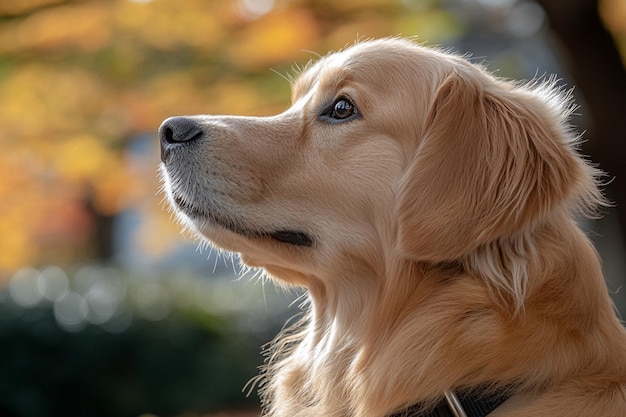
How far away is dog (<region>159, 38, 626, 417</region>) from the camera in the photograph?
2.92 m

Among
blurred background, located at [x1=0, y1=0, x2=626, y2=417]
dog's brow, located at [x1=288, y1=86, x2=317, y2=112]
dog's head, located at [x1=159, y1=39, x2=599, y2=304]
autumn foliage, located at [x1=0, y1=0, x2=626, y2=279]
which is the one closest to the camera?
dog's head, located at [x1=159, y1=39, x2=599, y2=304]

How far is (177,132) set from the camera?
347 cm

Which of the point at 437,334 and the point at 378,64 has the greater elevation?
the point at 378,64

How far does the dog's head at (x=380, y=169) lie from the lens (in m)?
3.00

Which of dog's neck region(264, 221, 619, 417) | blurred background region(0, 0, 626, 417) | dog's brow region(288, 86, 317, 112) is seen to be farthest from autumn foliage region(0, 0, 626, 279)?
dog's neck region(264, 221, 619, 417)

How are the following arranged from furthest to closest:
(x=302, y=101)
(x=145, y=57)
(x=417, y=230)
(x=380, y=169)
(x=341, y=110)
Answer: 1. (x=145, y=57)
2. (x=302, y=101)
3. (x=341, y=110)
4. (x=380, y=169)
5. (x=417, y=230)

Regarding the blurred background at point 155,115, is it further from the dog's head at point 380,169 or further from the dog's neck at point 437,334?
the dog's neck at point 437,334

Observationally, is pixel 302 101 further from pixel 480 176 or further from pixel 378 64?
pixel 480 176

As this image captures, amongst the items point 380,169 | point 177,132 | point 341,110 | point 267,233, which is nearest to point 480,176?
point 380,169

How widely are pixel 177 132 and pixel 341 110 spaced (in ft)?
2.24

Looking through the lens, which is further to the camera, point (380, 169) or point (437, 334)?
point (380, 169)

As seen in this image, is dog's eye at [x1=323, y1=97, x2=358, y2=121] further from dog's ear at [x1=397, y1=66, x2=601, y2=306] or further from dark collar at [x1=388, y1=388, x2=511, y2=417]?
dark collar at [x1=388, y1=388, x2=511, y2=417]

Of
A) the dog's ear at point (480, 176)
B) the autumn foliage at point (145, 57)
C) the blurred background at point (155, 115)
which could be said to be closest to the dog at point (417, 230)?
the dog's ear at point (480, 176)

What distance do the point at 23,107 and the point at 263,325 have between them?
3693 mm
